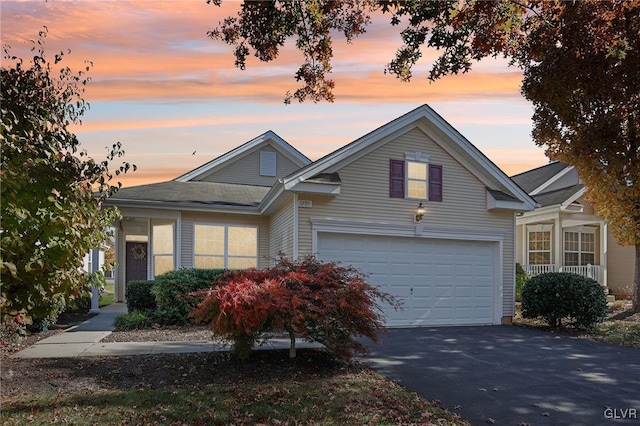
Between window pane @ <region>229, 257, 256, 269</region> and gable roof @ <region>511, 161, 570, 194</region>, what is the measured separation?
1481 centimetres

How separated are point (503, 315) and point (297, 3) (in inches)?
417

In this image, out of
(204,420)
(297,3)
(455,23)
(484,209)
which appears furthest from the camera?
(484,209)

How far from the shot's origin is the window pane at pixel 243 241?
16.4 meters

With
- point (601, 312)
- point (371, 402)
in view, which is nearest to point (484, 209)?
point (601, 312)

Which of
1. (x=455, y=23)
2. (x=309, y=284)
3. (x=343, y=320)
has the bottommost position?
(x=343, y=320)

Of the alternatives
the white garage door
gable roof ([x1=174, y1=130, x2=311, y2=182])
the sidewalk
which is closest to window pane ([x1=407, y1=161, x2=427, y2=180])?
the white garage door

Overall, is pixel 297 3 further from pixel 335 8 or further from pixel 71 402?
pixel 71 402

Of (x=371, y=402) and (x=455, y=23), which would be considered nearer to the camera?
(x=371, y=402)

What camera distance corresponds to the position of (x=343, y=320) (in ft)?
25.1

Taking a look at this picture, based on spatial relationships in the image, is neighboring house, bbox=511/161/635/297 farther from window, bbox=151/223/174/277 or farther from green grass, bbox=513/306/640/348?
window, bbox=151/223/174/277

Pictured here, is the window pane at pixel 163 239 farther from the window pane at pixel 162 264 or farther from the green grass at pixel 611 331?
the green grass at pixel 611 331

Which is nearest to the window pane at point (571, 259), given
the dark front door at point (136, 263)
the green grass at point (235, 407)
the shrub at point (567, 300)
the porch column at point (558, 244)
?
the porch column at point (558, 244)

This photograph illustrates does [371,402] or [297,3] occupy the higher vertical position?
[297,3]

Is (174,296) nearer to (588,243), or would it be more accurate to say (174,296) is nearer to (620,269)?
(588,243)
